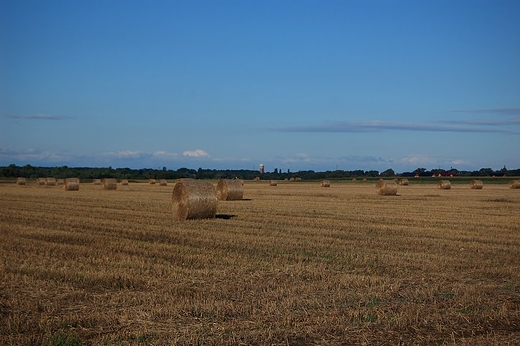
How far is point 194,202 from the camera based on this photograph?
20.8 metres

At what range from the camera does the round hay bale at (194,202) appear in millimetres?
20734

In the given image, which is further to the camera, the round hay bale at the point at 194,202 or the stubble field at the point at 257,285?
the round hay bale at the point at 194,202

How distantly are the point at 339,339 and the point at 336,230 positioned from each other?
35.1ft

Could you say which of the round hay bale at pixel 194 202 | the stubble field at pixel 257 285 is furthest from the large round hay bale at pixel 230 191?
the stubble field at pixel 257 285

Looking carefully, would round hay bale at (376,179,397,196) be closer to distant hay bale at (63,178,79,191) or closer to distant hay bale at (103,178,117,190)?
distant hay bale at (103,178,117,190)

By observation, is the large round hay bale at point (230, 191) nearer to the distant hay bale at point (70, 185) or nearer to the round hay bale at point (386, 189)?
the round hay bale at point (386, 189)

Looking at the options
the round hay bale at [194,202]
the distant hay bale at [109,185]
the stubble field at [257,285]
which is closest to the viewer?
the stubble field at [257,285]

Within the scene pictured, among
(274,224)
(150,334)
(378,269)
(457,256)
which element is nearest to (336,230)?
(274,224)

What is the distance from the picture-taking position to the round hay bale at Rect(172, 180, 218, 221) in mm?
20734

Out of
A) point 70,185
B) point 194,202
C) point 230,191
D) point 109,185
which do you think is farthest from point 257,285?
point 109,185

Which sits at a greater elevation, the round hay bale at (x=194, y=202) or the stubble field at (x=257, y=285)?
the round hay bale at (x=194, y=202)

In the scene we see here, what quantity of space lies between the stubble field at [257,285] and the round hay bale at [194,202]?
10.7 feet

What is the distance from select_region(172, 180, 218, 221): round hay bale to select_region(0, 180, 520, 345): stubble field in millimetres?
3263

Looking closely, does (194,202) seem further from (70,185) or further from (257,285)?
(70,185)
